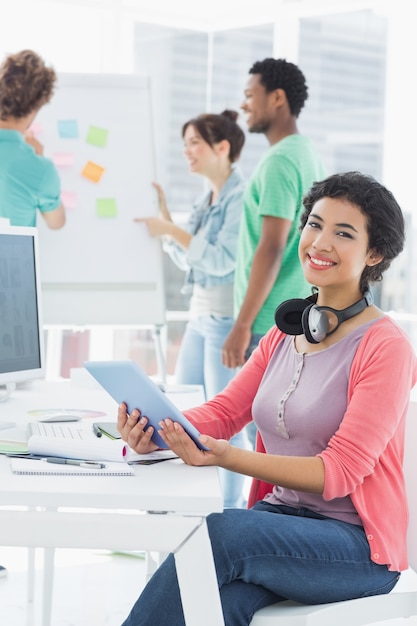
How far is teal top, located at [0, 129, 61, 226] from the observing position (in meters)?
2.96

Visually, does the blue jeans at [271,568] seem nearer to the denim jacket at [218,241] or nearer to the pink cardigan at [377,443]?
the pink cardigan at [377,443]

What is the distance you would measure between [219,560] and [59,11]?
11.1ft

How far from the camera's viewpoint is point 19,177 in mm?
2963

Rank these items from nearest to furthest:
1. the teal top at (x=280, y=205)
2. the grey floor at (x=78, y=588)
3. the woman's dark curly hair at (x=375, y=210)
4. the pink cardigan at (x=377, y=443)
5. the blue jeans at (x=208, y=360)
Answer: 1. the pink cardigan at (x=377, y=443)
2. the woman's dark curly hair at (x=375, y=210)
3. the grey floor at (x=78, y=588)
4. the teal top at (x=280, y=205)
5. the blue jeans at (x=208, y=360)

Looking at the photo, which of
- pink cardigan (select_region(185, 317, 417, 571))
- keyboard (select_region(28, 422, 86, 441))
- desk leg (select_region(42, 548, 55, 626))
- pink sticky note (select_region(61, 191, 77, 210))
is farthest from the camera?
pink sticky note (select_region(61, 191, 77, 210))

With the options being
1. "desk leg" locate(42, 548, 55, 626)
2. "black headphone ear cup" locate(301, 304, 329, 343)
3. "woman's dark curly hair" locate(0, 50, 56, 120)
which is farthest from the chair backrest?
"woman's dark curly hair" locate(0, 50, 56, 120)

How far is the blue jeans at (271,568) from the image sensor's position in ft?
4.33

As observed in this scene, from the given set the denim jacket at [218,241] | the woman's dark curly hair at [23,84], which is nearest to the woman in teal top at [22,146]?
the woman's dark curly hair at [23,84]

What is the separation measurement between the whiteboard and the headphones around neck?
6.25 feet

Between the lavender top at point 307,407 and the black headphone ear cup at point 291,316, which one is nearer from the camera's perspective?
the lavender top at point 307,407

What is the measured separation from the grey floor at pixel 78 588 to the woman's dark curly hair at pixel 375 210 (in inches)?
54.8

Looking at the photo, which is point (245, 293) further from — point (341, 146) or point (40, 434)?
point (341, 146)

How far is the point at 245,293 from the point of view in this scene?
112 inches

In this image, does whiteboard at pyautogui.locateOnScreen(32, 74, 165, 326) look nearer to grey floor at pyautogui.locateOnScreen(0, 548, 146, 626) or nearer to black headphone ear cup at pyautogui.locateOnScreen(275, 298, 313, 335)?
grey floor at pyautogui.locateOnScreen(0, 548, 146, 626)
